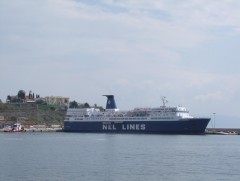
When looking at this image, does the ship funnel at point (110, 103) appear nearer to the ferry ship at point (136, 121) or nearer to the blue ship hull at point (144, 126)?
the ferry ship at point (136, 121)

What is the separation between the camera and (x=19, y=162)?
113 feet

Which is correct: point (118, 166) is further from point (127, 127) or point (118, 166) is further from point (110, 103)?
point (110, 103)

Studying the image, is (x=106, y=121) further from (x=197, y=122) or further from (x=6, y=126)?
(x=6, y=126)

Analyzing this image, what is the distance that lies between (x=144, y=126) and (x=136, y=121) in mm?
2296

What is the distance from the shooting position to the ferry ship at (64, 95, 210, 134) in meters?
80.3

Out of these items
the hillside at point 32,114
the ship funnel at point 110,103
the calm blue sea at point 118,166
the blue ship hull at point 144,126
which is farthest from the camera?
the hillside at point 32,114

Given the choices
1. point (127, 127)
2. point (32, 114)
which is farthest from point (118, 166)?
point (32, 114)

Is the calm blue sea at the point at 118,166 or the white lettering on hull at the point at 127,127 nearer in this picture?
the calm blue sea at the point at 118,166

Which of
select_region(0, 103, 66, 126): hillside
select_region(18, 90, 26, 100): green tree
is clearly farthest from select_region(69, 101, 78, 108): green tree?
select_region(18, 90, 26, 100): green tree

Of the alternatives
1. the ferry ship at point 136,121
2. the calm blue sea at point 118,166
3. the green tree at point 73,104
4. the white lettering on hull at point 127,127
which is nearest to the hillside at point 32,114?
the green tree at point 73,104

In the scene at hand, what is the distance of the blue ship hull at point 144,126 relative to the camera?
7988 centimetres

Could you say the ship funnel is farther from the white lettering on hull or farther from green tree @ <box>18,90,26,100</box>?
green tree @ <box>18,90,26,100</box>

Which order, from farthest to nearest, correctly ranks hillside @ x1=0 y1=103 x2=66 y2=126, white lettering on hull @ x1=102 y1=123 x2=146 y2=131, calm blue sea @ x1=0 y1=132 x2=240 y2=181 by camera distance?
hillside @ x1=0 y1=103 x2=66 y2=126
white lettering on hull @ x1=102 y1=123 x2=146 y2=131
calm blue sea @ x1=0 y1=132 x2=240 y2=181

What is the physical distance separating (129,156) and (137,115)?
47963 millimetres
